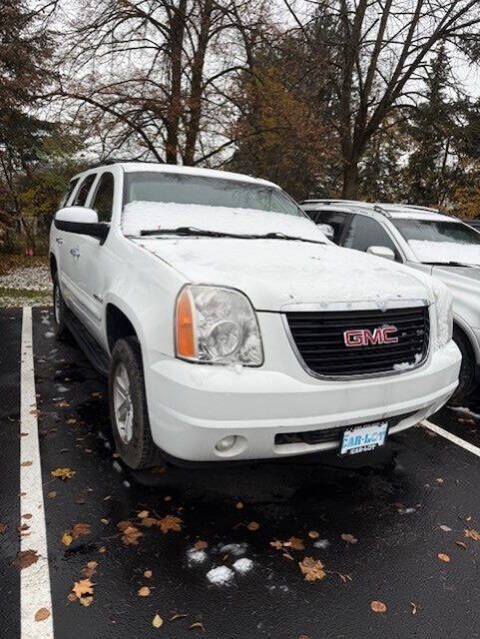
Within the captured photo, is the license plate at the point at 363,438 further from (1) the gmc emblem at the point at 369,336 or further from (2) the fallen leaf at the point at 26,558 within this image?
(2) the fallen leaf at the point at 26,558

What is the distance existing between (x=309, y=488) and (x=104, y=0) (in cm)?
1251

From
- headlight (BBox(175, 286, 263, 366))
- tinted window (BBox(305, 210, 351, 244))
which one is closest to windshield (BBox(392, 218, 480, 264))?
tinted window (BBox(305, 210, 351, 244))

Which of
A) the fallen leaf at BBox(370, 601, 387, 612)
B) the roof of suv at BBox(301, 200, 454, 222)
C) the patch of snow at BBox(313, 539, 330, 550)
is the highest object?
the roof of suv at BBox(301, 200, 454, 222)

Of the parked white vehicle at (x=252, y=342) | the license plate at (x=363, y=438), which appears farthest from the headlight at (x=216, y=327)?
the license plate at (x=363, y=438)

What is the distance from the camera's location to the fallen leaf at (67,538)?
8.66ft

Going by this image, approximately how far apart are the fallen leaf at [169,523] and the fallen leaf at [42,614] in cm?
72

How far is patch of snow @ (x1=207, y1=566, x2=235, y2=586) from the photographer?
95.8 inches

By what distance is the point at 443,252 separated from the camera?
5738 millimetres

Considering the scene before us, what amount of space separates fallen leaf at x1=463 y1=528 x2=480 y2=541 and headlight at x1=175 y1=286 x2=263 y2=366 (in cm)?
167

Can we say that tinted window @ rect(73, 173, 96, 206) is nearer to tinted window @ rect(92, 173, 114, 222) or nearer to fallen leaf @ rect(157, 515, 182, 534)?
tinted window @ rect(92, 173, 114, 222)

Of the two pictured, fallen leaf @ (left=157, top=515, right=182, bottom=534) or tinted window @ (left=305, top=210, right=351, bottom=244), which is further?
tinted window @ (left=305, top=210, right=351, bottom=244)

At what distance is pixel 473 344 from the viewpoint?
457 centimetres

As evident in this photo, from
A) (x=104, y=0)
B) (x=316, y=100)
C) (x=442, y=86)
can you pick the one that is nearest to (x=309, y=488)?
(x=104, y=0)

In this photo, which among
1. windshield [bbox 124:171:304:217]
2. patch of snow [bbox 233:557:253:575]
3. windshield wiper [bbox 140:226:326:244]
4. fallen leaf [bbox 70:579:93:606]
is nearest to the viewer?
fallen leaf [bbox 70:579:93:606]
